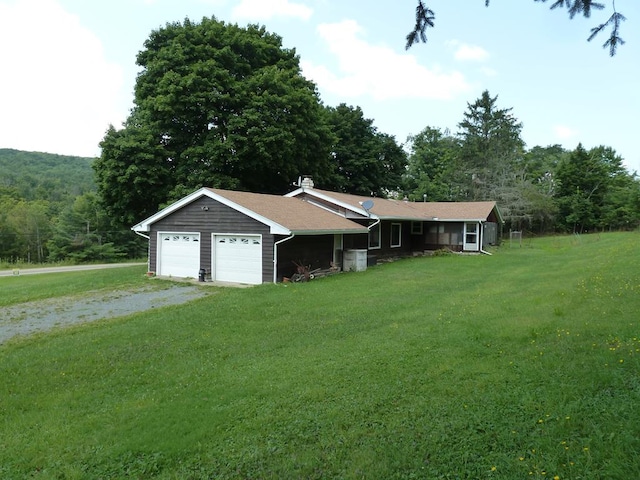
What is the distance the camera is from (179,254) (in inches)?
623

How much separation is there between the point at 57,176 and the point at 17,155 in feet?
32.0

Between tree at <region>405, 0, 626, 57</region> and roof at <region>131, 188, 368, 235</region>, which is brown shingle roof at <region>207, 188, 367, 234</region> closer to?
roof at <region>131, 188, 368, 235</region>

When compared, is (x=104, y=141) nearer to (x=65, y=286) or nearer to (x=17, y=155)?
(x=65, y=286)

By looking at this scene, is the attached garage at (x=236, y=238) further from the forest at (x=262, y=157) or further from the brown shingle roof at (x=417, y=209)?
the forest at (x=262, y=157)

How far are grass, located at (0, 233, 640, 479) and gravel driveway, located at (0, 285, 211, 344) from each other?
47.7 inches

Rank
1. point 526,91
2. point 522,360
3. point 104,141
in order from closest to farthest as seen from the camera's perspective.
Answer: point 522,360
point 526,91
point 104,141

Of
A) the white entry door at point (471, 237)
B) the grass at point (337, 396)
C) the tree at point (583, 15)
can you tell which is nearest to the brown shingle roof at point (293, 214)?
the grass at point (337, 396)

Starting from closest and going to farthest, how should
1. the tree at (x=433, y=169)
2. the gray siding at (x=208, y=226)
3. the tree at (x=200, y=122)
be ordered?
the gray siding at (x=208, y=226)
the tree at (x=200, y=122)
the tree at (x=433, y=169)

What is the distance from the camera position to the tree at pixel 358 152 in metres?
35.4

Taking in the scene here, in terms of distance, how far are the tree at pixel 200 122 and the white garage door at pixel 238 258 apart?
8.37m

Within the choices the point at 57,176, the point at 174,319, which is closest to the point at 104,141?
the point at 174,319

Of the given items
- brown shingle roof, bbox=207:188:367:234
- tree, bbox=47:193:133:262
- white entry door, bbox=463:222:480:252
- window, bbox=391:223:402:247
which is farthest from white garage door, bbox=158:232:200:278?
tree, bbox=47:193:133:262

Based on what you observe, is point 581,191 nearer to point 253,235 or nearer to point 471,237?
point 471,237

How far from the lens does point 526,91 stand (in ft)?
34.6
